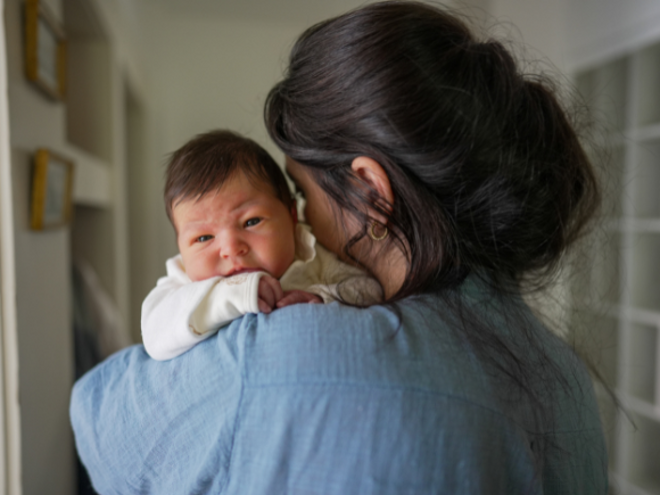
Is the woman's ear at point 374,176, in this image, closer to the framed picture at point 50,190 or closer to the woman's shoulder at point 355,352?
the woman's shoulder at point 355,352

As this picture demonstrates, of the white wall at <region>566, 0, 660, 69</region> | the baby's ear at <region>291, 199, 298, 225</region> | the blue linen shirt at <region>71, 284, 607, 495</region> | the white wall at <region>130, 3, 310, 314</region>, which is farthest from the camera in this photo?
the white wall at <region>130, 3, 310, 314</region>

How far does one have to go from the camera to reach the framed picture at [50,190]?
0.95 meters

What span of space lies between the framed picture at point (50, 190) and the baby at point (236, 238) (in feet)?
1.06

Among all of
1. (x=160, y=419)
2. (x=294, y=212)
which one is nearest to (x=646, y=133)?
(x=294, y=212)

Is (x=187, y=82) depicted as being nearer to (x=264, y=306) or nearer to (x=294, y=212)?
(x=294, y=212)

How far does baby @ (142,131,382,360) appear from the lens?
0.70m

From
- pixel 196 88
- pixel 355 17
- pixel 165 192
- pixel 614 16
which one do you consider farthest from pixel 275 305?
pixel 196 88

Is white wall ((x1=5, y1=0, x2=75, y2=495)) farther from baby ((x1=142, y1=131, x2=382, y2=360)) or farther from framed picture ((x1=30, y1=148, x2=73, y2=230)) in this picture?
baby ((x1=142, y1=131, x2=382, y2=360))

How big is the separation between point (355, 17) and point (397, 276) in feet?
1.19

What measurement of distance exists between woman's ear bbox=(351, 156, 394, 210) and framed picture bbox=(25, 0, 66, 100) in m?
0.68

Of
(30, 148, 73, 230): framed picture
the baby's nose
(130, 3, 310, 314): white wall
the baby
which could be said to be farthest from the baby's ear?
(130, 3, 310, 314): white wall

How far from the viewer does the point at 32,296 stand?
0.97 meters

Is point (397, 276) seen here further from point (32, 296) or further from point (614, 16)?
point (614, 16)

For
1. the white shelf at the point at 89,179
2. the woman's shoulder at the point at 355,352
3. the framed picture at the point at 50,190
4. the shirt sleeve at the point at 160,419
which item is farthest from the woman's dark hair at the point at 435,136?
the white shelf at the point at 89,179
